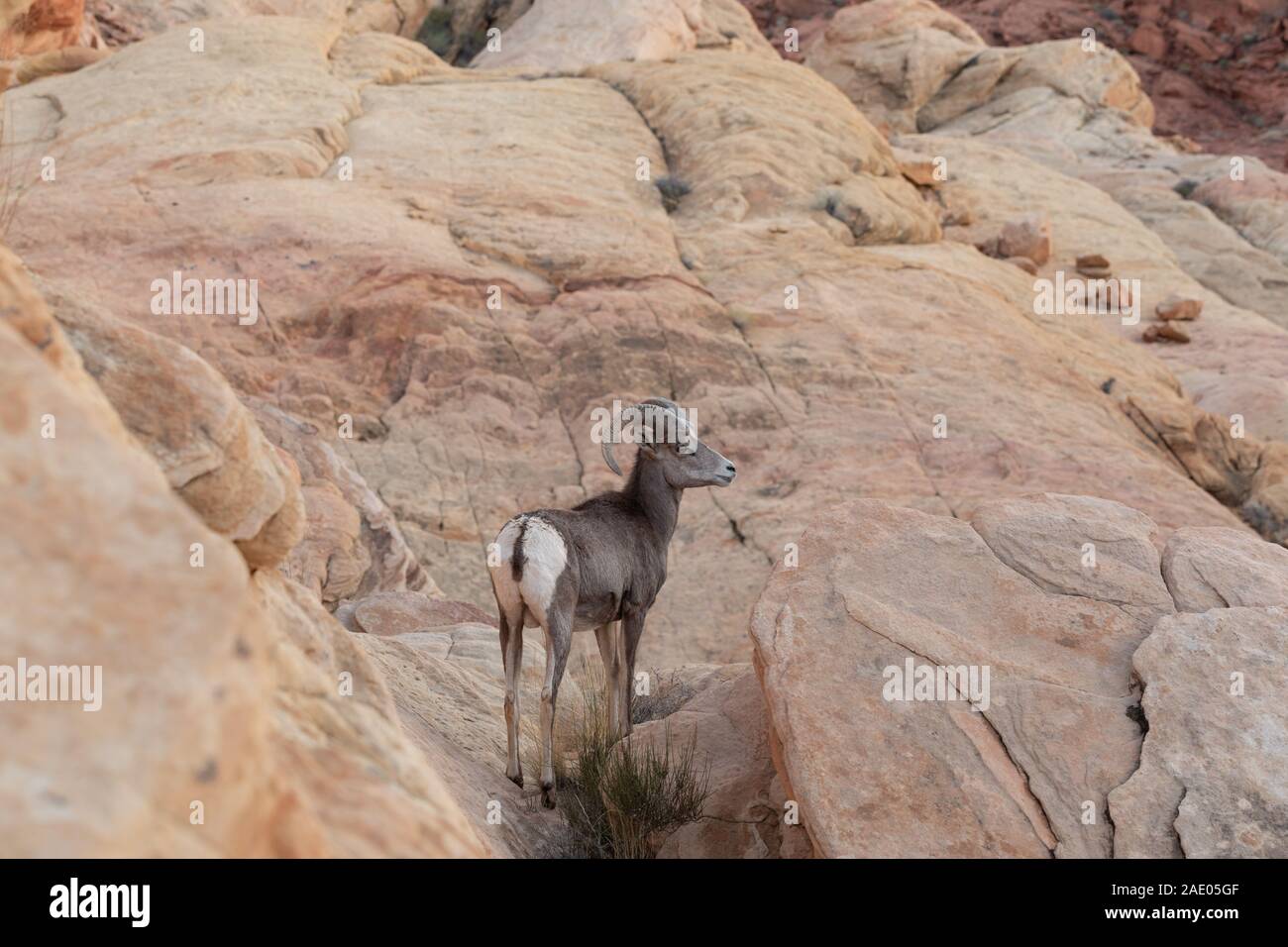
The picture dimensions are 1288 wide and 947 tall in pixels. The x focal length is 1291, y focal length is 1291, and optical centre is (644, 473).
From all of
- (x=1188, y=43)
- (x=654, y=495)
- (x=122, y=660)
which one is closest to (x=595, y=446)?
(x=654, y=495)

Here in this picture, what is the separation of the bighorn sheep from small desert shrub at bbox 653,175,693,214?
1147 centimetres

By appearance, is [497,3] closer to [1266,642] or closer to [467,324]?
[467,324]

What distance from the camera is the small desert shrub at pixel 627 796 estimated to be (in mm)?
6559

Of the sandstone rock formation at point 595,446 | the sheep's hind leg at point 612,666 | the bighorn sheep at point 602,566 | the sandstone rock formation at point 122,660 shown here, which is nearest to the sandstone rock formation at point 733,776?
the sandstone rock formation at point 595,446

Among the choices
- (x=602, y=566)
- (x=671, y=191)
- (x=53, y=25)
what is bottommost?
(x=53, y=25)

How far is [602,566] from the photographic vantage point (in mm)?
7422

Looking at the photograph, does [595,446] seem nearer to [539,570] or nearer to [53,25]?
[539,570]

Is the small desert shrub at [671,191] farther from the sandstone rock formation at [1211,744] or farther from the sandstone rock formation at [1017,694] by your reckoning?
the sandstone rock formation at [1211,744]

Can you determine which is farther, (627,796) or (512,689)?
(512,689)

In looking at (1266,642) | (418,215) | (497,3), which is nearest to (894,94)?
(497,3)

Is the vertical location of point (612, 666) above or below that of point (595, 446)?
above

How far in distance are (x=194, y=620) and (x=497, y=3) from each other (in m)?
36.9

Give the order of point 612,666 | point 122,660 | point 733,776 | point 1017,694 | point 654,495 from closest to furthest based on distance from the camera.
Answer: point 122,660 → point 1017,694 → point 733,776 → point 612,666 → point 654,495

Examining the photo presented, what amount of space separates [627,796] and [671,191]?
14.6 meters
